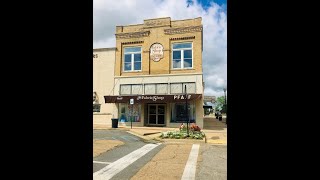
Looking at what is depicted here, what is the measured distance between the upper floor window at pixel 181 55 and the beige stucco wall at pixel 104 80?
6.74 metres

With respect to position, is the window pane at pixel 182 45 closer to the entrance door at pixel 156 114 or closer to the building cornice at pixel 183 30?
the building cornice at pixel 183 30

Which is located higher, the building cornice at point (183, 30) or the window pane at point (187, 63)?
the building cornice at point (183, 30)

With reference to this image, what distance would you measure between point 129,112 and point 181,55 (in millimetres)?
7838

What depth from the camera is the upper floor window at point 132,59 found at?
84.1 feet

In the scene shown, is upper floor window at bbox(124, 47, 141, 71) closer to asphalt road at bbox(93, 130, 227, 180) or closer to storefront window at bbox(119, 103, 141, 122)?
storefront window at bbox(119, 103, 141, 122)

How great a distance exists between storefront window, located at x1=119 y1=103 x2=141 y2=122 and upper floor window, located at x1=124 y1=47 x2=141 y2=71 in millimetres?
3911

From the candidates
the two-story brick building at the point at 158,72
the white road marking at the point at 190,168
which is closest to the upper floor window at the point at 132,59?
the two-story brick building at the point at 158,72

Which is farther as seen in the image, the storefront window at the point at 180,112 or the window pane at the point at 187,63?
the window pane at the point at 187,63

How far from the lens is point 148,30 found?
83.0 ft

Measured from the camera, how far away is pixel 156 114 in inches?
971

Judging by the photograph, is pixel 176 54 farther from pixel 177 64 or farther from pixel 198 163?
pixel 198 163
